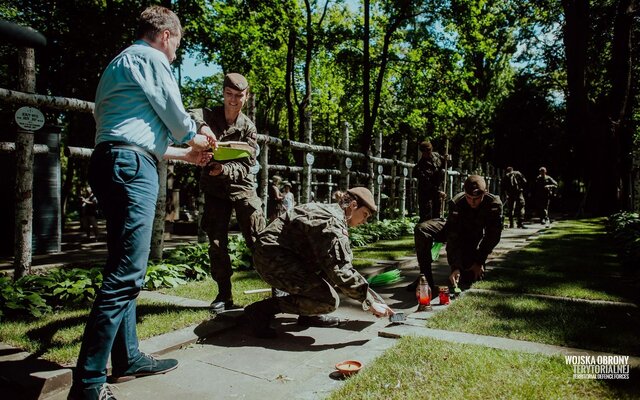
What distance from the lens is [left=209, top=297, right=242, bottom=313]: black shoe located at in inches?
167

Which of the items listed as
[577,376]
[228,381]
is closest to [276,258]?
[228,381]

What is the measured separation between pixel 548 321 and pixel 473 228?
1.79 m

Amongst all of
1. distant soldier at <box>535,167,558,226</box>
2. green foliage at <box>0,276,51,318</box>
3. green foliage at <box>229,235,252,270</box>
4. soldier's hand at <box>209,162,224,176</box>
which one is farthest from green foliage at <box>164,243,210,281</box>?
distant soldier at <box>535,167,558,226</box>

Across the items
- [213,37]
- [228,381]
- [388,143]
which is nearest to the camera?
[228,381]

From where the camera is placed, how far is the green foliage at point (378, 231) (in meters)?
9.92

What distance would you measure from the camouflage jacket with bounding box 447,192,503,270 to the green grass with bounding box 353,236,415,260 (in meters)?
2.18

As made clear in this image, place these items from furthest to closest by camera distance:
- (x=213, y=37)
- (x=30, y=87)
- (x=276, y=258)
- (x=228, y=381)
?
(x=213, y=37)
(x=30, y=87)
(x=276, y=258)
(x=228, y=381)

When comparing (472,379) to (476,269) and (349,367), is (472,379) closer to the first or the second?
→ (349,367)

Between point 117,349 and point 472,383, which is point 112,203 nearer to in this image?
point 117,349

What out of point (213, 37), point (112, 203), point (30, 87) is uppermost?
point (213, 37)

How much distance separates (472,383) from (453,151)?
115 feet

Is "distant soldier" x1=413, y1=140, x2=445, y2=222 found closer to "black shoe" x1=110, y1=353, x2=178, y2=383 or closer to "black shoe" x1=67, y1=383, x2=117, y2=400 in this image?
"black shoe" x1=110, y1=353, x2=178, y2=383

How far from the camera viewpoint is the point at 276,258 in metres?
3.69

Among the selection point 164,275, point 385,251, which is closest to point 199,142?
point 164,275
